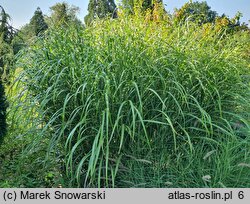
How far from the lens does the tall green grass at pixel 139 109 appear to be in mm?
2447

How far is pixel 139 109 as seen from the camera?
2.50 metres

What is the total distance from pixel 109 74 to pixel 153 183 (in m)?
0.90

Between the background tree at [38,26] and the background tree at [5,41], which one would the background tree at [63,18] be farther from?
the background tree at [5,41]

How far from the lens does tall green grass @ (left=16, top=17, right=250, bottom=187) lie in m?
2.45

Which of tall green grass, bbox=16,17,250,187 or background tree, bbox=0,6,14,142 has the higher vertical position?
background tree, bbox=0,6,14,142

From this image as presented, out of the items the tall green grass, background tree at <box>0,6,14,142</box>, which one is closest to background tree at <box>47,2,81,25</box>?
the tall green grass

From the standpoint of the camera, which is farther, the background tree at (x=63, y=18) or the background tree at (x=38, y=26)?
the background tree at (x=38, y=26)

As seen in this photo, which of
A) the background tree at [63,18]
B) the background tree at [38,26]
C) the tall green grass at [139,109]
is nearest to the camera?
the tall green grass at [139,109]

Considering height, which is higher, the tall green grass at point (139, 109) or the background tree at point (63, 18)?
the background tree at point (63, 18)

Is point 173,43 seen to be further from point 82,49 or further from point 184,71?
point 82,49

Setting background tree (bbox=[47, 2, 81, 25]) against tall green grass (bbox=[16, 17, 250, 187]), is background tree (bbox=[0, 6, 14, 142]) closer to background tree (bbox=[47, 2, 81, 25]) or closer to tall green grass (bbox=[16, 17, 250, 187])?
background tree (bbox=[47, 2, 81, 25])

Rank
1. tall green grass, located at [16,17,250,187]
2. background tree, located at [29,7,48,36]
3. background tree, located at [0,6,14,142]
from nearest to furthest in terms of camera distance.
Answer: tall green grass, located at [16,17,250,187] → background tree, located at [29,7,48,36] → background tree, located at [0,6,14,142]

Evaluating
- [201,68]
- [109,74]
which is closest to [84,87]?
[109,74]

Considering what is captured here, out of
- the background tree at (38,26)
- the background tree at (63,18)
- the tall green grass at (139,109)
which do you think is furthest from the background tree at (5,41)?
the tall green grass at (139,109)
